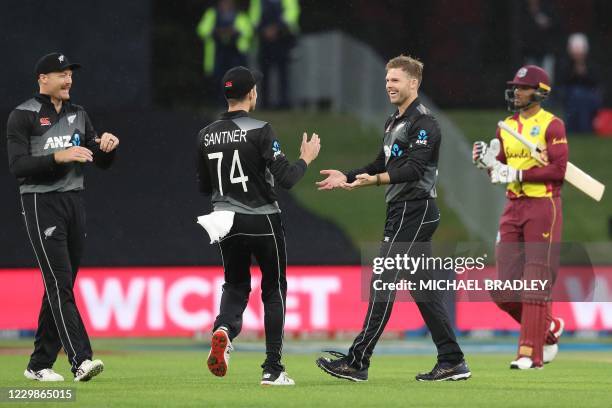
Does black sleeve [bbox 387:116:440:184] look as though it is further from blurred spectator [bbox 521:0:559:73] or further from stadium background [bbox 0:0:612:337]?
blurred spectator [bbox 521:0:559:73]

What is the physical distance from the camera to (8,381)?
33.9ft

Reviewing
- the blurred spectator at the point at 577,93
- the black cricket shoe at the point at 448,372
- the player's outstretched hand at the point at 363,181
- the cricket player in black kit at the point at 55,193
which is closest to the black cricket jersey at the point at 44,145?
the cricket player in black kit at the point at 55,193

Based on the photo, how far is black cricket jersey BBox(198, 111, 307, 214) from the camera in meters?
9.54

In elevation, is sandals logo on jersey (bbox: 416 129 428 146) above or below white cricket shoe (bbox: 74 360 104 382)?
above

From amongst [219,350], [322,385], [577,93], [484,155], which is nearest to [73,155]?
[219,350]

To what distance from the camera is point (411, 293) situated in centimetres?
1012

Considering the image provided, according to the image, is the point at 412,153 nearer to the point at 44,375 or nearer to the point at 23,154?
the point at 23,154

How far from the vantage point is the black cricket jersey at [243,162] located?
9.54 metres

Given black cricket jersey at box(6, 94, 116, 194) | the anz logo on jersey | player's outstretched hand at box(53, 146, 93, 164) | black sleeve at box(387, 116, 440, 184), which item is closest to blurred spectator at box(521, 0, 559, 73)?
black sleeve at box(387, 116, 440, 184)

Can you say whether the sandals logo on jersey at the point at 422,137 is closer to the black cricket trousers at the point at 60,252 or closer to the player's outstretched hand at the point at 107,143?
the player's outstretched hand at the point at 107,143

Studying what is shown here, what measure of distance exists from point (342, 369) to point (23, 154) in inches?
101

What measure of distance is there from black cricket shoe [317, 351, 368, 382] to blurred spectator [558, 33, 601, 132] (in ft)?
35.3

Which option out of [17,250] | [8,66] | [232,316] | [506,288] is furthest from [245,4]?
[232,316]

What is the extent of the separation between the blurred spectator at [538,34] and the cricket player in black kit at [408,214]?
997 centimetres
